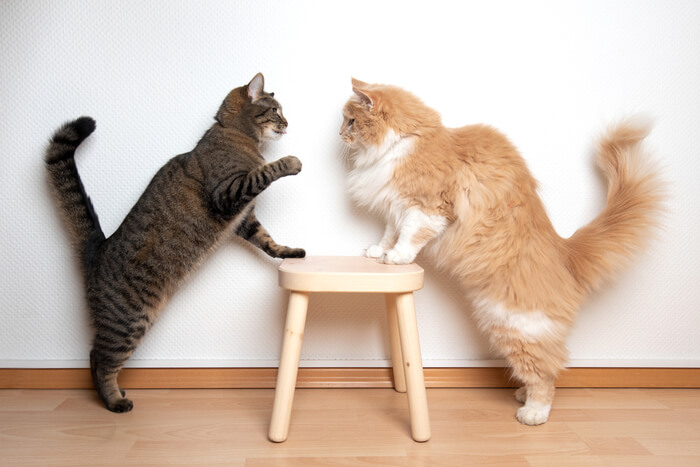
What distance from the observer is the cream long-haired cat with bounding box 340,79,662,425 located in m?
1.40

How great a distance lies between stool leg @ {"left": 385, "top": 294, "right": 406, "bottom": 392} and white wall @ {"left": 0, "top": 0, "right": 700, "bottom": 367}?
0.09 meters

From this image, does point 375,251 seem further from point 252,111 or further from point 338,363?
point 252,111

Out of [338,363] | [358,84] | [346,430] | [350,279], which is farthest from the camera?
[338,363]

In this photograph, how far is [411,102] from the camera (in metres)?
1.47

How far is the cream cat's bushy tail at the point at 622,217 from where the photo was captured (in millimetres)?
1464

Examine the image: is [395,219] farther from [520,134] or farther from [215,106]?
[215,106]

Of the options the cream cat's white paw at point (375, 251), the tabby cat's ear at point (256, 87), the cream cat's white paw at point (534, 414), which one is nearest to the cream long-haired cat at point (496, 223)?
the cream cat's white paw at point (534, 414)

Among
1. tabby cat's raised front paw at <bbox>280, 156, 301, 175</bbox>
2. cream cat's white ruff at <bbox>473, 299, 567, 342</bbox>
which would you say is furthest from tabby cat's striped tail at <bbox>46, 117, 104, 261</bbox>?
cream cat's white ruff at <bbox>473, 299, 567, 342</bbox>

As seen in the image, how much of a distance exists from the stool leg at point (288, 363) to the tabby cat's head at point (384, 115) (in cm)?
54

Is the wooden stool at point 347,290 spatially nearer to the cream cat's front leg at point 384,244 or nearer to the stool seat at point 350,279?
the stool seat at point 350,279

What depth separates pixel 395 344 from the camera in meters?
1.63

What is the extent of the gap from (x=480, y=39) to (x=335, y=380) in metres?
1.32

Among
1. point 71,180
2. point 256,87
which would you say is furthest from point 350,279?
point 71,180

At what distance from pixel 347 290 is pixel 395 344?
478 mm
